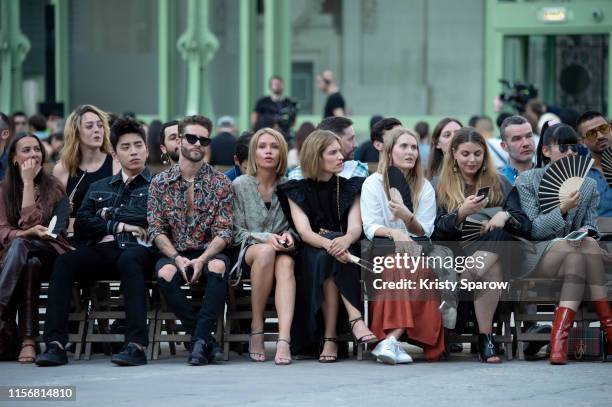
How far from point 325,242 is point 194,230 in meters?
1.03

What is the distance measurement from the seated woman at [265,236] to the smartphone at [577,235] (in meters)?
2.03

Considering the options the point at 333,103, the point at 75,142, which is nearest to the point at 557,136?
the point at 75,142

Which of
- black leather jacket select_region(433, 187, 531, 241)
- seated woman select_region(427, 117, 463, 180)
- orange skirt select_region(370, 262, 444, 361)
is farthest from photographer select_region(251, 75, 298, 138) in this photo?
orange skirt select_region(370, 262, 444, 361)

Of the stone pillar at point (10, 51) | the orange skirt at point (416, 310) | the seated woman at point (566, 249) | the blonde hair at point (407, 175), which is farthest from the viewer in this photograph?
the stone pillar at point (10, 51)

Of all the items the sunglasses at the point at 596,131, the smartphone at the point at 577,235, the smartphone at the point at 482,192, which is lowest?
the smartphone at the point at 577,235

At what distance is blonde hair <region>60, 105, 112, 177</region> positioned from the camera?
37.2ft

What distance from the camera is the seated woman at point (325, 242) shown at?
10078 millimetres

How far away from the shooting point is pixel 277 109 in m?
18.9

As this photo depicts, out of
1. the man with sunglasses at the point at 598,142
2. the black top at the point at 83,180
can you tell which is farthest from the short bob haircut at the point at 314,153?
the man with sunglasses at the point at 598,142

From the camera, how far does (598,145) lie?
11.0 metres

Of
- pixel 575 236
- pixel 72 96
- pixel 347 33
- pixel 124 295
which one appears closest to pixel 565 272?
pixel 575 236

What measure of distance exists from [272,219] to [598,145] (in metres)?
2.69

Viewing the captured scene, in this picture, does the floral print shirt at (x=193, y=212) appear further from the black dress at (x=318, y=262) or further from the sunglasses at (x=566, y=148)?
the sunglasses at (x=566, y=148)

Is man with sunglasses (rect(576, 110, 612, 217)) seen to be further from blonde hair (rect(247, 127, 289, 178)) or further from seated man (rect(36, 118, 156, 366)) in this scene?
seated man (rect(36, 118, 156, 366))
